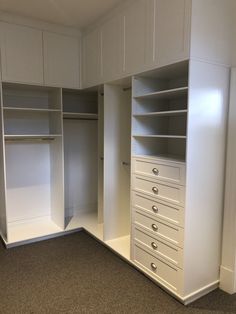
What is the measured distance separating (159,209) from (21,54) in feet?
7.64

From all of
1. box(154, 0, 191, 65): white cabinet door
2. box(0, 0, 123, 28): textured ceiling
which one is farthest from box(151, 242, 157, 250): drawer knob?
box(0, 0, 123, 28): textured ceiling

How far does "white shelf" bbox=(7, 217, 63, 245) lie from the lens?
127 inches

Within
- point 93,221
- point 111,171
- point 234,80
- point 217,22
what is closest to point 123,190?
point 111,171

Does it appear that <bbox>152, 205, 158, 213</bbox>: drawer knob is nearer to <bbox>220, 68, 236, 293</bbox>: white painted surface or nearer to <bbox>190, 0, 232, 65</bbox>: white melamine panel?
<bbox>220, 68, 236, 293</bbox>: white painted surface

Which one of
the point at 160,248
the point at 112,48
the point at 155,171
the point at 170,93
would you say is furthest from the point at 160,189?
the point at 112,48

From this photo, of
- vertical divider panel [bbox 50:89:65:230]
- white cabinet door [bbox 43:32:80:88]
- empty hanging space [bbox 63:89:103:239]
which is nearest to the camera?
white cabinet door [bbox 43:32:80:88]

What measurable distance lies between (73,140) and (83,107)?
523mm

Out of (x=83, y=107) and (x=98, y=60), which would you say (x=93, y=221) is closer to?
(x=83, y=107)

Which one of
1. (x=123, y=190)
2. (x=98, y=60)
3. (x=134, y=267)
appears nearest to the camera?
(x=134, y=267)

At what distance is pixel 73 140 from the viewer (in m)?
3.90

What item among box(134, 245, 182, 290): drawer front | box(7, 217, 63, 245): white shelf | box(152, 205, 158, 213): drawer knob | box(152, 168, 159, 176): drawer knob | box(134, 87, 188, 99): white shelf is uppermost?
box(134, 87, 188, 99): white shelf

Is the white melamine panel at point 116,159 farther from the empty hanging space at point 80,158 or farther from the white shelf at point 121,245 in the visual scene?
the empty hanging space at point 80,158

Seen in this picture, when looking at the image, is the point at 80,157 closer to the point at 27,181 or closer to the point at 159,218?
the point at 27,181

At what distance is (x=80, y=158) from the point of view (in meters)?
4.00
